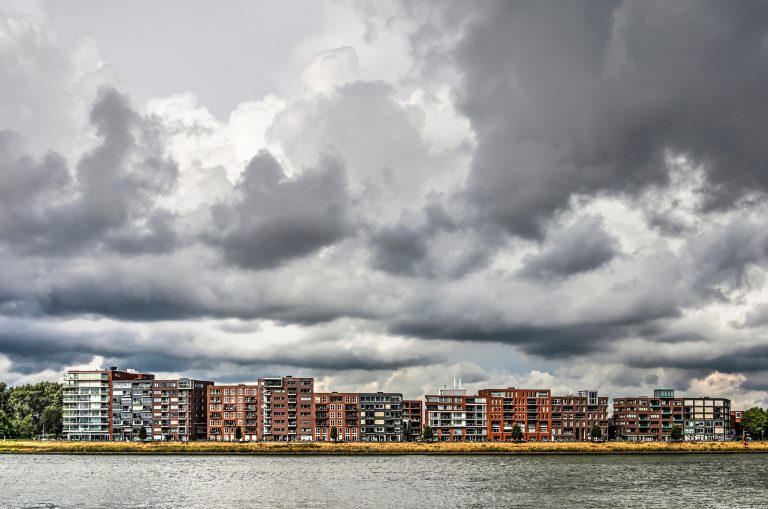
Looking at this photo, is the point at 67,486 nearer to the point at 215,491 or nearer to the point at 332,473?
the point at 215,491

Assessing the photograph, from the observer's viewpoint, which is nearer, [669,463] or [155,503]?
[155,503]

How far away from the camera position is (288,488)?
112750 mm

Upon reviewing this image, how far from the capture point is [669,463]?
555ft

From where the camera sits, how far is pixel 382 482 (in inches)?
4771

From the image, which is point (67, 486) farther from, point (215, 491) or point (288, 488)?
point (288, 488)

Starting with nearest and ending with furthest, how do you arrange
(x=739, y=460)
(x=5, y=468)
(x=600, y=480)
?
(x=600, y=480), (x=5, y=468), (x=739, y=460)

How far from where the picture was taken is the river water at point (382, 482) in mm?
97812

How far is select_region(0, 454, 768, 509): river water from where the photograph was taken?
321 ft

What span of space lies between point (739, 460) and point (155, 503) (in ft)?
432

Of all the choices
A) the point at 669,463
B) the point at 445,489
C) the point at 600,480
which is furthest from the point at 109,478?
the point at 669,463

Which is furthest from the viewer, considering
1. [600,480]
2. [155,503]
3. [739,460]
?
[739,460]

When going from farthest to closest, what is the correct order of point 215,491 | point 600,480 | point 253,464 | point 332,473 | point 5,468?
point 253,464, point 5,468, point 332,473, point 600,480, point 215,491

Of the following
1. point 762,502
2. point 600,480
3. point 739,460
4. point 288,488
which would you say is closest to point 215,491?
point 288,488

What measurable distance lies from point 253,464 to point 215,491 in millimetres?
56197
